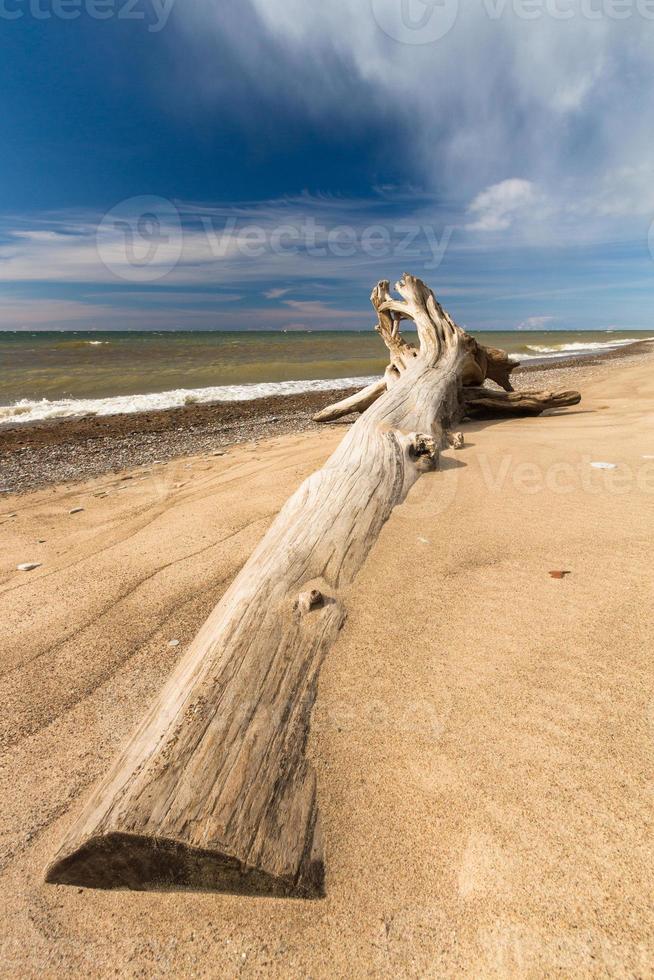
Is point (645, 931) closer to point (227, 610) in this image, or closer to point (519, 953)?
point (519, 953)

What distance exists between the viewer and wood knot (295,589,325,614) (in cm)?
170

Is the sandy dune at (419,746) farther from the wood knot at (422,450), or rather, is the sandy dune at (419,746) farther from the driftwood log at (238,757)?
the wood knot at (422,450)

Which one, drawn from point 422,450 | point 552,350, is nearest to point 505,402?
point 422,450

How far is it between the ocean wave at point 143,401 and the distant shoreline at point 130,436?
464 mm

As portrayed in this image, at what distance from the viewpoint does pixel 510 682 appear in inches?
57.0

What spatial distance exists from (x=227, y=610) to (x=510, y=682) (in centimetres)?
92

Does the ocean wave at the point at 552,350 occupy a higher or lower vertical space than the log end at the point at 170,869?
higher

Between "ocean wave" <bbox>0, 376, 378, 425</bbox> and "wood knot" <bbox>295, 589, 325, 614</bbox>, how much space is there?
9.23 metres

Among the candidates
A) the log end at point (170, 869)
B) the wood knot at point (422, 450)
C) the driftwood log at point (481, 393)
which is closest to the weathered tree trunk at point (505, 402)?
the driftwood log at point (481, 393)

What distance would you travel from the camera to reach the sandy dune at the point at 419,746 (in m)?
0.93

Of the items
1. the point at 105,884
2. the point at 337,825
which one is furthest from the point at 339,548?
the point at 105,884

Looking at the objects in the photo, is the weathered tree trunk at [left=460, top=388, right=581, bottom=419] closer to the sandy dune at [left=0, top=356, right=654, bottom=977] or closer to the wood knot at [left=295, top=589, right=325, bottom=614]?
the sandy dune at [left=0, top=356, right=654, bottom=977]

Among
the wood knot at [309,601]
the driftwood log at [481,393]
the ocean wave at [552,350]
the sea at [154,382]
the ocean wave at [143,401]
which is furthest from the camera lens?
the ocean wave at [552,350]

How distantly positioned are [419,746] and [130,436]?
7.36m
